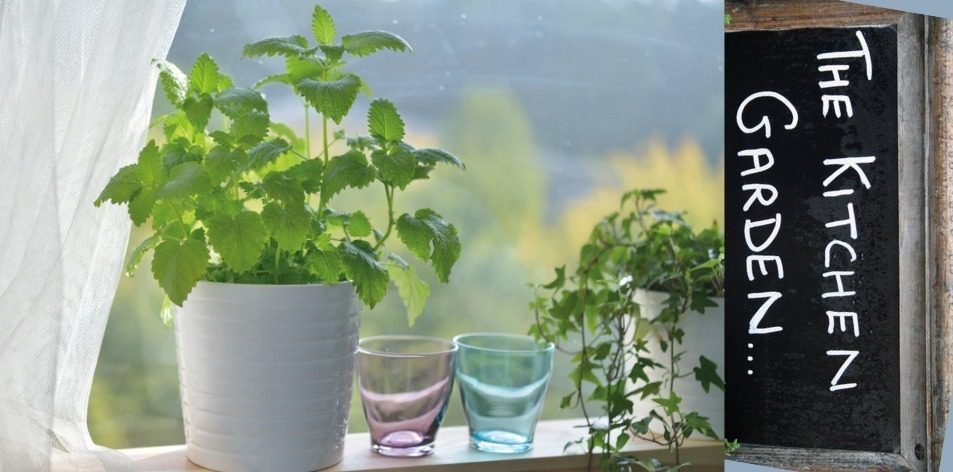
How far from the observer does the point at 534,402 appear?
1165mm

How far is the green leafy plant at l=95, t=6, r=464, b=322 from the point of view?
3.02ft

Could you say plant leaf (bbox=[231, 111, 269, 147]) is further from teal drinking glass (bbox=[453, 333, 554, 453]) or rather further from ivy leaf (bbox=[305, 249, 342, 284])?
teal drinking glass (bbox=[453, 333, 554, 453])

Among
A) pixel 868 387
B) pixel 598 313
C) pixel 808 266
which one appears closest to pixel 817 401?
pixel 868 387

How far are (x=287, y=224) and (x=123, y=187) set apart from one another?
0.17m

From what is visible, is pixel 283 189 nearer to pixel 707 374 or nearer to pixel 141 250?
pixel 141 250

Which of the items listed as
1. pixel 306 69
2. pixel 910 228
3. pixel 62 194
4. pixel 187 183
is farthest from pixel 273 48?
pixel 910 228

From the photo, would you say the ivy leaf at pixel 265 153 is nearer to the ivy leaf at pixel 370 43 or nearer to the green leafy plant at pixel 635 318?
the ivy leaf at pixel 370 43

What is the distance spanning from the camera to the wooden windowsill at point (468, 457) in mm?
1091

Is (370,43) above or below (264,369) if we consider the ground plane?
above

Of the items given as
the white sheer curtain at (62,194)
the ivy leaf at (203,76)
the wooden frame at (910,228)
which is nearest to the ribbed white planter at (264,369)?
the white sheer curtain at (62,194)

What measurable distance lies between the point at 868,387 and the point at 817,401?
0.06 meters

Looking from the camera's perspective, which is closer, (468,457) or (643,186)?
(468,457)

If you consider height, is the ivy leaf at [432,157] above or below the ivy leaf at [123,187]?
above

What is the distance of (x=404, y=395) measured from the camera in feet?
3.63
